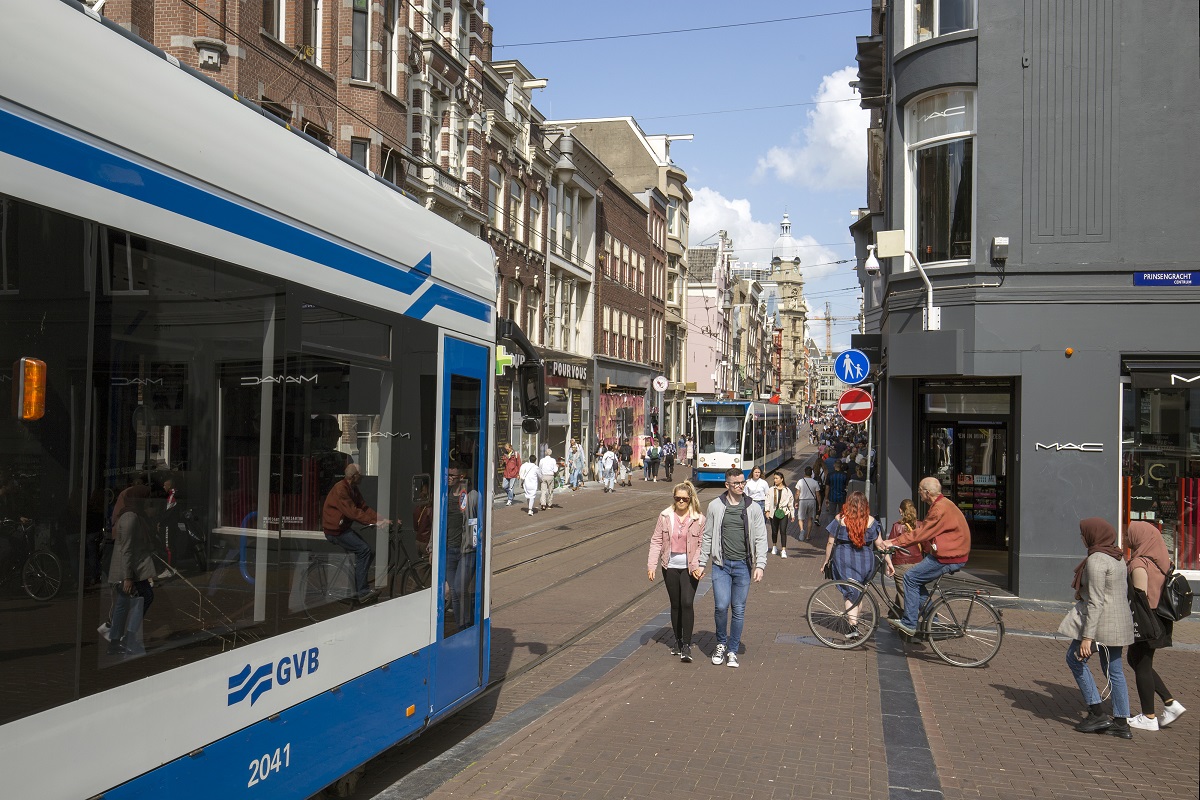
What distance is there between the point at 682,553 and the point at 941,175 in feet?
26.1

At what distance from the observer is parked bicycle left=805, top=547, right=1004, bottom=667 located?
31.7ft

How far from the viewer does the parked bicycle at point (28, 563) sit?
294cm

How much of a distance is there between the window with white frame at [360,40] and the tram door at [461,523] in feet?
65.3

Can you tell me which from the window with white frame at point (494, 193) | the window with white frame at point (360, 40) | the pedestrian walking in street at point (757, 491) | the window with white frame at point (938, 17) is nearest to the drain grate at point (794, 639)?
the pedestrian walking in street at point (757, 491)

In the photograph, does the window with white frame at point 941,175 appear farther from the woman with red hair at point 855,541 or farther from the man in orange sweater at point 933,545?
the man in orange sweater at point 933,545

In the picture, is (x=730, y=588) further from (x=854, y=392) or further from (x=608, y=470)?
(x=608, y=470)

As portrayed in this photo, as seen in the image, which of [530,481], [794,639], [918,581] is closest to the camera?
[918,581]

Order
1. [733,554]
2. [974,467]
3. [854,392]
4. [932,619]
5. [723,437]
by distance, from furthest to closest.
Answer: [723,437]
[974,467]
[854,392]
[932,619]
[733,554]

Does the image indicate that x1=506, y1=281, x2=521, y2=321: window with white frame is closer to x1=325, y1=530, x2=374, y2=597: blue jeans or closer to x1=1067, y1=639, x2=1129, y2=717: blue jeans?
x1=1067, y1=639, x2=1129, y2=717: blue jeans

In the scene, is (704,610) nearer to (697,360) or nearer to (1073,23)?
(1073,23)

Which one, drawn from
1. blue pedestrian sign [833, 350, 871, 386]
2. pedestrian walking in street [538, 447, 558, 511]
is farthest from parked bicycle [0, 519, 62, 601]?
pedestrian walking in street [538, 447, 558, 511]

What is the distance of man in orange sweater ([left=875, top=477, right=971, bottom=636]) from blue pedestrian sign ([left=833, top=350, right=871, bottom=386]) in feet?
13.4

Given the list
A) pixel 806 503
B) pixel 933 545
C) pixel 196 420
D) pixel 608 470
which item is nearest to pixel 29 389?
pixel 196 420

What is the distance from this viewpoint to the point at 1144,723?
7617 millimetres
